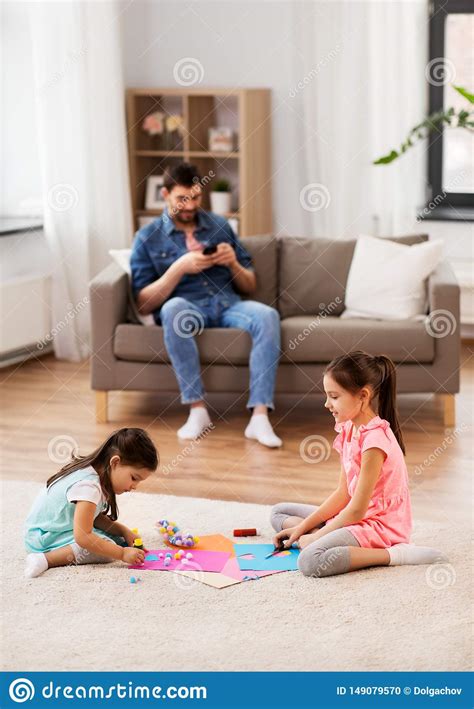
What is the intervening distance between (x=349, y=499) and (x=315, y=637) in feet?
1.78

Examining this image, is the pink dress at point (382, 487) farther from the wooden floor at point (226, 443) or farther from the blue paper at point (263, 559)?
the wooden floor at point (226, 443)

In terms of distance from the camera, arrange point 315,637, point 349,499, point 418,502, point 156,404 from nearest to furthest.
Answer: point 315,637 → point 349,499 → point 418,502 → point 156,404

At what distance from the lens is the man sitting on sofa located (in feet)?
13.9

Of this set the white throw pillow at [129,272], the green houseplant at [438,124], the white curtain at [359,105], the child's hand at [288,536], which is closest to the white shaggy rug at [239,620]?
the child's hand at [288,536]

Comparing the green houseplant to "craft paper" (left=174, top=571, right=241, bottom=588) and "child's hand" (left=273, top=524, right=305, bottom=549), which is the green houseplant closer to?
"child's hand" (left=273, top=524, right=305, bottom=549)

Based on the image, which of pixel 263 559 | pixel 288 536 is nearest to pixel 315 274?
pixel 288 536

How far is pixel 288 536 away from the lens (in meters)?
3.04

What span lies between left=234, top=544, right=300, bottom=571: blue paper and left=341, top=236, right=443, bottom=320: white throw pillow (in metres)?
1.69

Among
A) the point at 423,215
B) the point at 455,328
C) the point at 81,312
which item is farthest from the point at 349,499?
→ the point at 423,215

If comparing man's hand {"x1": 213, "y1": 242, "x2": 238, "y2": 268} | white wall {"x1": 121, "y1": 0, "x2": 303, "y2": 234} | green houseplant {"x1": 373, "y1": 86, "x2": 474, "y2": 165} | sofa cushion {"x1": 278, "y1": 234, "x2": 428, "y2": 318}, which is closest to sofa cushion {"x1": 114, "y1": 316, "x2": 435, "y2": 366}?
man's hand {"x1": 213, "y1": 242, "x2": 238, "y2": 268}

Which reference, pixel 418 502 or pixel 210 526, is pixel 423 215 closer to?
pixel 418 502

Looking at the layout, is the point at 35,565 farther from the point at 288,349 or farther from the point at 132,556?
the point at 288,349

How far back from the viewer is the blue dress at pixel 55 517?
284cm

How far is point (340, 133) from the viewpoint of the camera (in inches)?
229
